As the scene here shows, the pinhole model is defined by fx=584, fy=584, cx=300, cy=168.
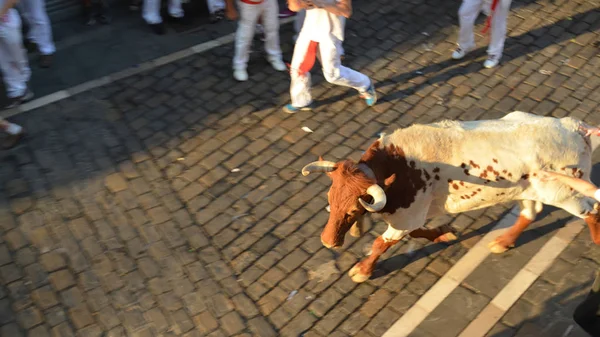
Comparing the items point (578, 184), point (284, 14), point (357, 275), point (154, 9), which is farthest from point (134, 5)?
point (578, 184)

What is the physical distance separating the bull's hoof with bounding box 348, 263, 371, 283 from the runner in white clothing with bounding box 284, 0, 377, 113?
8.57ft

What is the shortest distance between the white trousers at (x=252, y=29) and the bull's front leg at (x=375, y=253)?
354cm

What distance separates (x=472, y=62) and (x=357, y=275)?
14.1 ft

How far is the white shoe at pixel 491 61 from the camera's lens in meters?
8.37

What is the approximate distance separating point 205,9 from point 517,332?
6773 millimetres

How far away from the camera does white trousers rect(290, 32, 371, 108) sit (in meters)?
7.04

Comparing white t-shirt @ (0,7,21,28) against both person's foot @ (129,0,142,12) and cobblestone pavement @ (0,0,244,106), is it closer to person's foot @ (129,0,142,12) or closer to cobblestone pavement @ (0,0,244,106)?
cobblestone pavement @ (0,0,244,106)

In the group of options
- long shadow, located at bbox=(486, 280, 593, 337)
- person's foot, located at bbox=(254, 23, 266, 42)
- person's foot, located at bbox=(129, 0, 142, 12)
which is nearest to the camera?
long shadow, located at bbox=(486, 280, 593, 337)

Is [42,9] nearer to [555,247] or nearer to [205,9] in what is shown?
[205,9]

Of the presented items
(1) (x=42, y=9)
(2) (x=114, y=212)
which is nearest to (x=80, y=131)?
(2) (x=114, y=212)

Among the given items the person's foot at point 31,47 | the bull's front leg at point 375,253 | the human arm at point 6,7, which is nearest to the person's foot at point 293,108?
the bull's front leg at point 375,253

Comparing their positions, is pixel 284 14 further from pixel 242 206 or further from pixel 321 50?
pixel 242 206

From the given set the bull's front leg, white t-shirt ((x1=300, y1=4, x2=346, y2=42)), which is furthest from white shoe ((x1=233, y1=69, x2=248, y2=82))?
the bull's front leg

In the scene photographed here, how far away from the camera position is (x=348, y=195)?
464 cm
